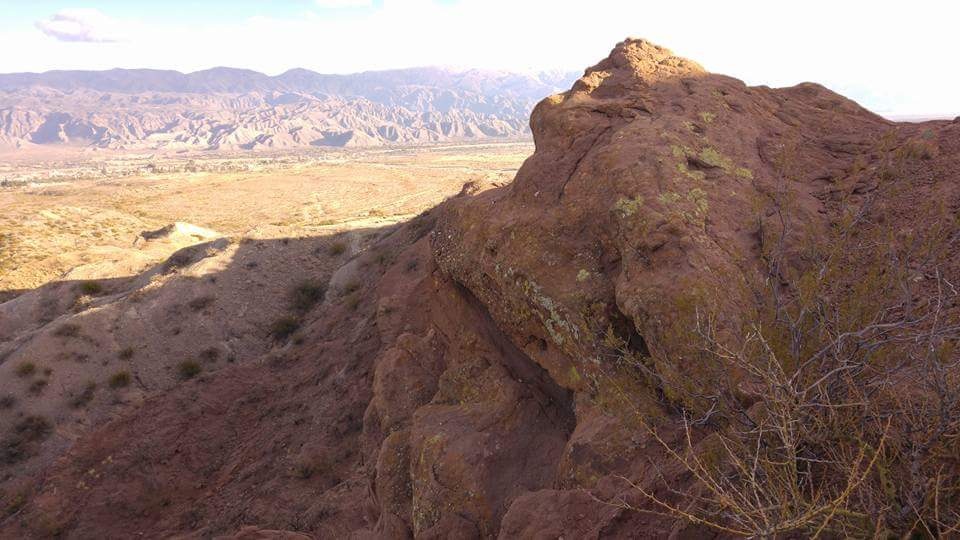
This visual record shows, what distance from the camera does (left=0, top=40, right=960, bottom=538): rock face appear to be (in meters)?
7.09

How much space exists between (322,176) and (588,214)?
107 m

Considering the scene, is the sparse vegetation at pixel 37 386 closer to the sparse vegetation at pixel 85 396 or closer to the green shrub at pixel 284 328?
the sparse vegetation at pixel 85 396

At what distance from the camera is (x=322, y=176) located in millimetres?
108812

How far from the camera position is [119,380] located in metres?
21.4

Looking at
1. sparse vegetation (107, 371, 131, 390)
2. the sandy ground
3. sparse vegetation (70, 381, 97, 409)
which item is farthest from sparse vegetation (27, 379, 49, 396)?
the sandy ground

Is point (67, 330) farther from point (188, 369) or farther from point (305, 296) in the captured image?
point (305, 296)

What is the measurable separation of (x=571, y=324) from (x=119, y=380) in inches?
840

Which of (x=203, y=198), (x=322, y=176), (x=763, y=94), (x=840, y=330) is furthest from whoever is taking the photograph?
(x=322, y=176)

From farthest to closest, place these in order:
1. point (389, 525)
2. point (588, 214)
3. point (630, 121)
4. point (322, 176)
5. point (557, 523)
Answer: point (322, 176)
point (630, 121)
point (389, 525)
point (588, 214)
point (557, 523)

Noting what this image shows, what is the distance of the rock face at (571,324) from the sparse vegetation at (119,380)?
5159mm

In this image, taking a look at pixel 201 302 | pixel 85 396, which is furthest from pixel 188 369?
pixel 201 302

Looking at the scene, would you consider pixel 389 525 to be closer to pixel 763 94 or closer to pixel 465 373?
pixel 465 373

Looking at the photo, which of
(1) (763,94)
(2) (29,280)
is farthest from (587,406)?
(2) (29,280)

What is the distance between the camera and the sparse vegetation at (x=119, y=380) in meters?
21.3
